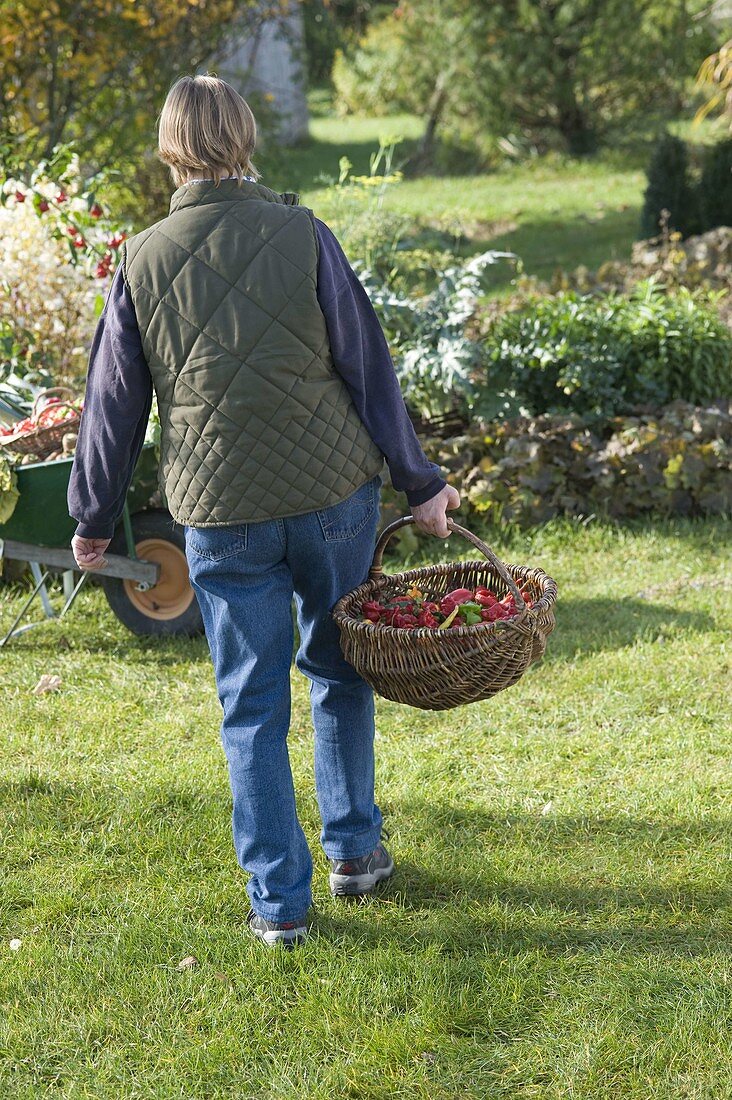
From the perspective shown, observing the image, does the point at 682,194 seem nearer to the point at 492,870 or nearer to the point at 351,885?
the point at 492,870

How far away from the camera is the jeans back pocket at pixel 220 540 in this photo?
7.82ft

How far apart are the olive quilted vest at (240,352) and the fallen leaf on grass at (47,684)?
1891 mm

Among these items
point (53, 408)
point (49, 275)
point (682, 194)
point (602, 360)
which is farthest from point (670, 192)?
point (53, 408)

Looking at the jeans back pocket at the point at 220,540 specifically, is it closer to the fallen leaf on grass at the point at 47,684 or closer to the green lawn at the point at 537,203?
the fallen leaf on grass at the point at 47,684

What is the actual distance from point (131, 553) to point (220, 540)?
199 cm

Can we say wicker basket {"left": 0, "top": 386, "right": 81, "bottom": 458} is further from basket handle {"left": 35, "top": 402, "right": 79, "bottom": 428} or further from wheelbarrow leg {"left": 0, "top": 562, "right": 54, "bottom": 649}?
wheelbarrow leg {"left": 0, "top": 562, "right": 54, "bottom": 649}

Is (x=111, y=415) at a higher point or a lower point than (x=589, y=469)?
higher

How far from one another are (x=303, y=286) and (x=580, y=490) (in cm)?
329

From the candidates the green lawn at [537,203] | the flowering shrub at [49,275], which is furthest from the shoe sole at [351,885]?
the green lawn at [537,203]

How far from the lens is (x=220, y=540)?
2396 mm

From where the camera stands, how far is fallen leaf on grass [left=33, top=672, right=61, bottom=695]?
405cm

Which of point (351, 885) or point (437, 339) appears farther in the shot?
point (437, 339)

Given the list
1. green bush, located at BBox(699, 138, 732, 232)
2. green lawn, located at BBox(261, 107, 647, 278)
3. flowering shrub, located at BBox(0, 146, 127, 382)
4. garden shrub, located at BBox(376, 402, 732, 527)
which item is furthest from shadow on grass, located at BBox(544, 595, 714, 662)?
green bush, located at BBox(699, 138, 732, 232)

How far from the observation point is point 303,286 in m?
2.28
